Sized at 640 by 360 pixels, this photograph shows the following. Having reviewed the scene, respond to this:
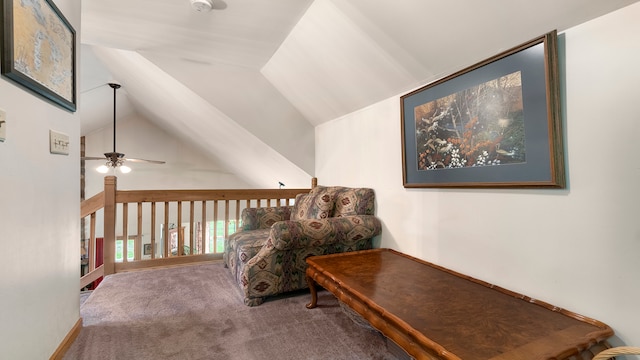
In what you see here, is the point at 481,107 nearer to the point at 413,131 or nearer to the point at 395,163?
the point at 413,131

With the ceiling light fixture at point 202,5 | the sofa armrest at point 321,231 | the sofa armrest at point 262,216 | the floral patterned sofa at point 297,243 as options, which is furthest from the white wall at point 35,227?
the sofa armrest at point 262,216

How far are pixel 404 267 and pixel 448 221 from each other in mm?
413

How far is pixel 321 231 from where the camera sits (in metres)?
2.14

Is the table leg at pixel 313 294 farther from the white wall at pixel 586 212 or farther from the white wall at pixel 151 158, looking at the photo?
the white wall at pixel 151 158

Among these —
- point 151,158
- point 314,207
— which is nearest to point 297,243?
point 314,207

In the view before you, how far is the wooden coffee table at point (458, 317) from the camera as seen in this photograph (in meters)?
0.99

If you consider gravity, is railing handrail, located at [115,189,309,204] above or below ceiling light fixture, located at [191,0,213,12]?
below

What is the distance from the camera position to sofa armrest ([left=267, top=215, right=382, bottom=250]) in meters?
2.02

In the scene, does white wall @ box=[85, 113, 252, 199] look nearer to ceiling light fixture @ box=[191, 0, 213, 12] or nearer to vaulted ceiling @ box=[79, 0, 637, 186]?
vaulted ceiling @ box=[79, 0, 637, 186]

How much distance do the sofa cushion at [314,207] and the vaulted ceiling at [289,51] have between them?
0.83m

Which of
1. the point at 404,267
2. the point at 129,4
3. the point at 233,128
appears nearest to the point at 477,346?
the point at 404,267

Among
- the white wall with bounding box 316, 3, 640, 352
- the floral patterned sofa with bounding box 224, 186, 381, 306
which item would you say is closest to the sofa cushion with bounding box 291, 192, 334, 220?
the floral patterned sofa with bounding box 224, 186, 381, 306

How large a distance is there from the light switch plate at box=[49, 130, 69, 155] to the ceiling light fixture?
1.14 m

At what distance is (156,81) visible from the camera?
11.4 ft
